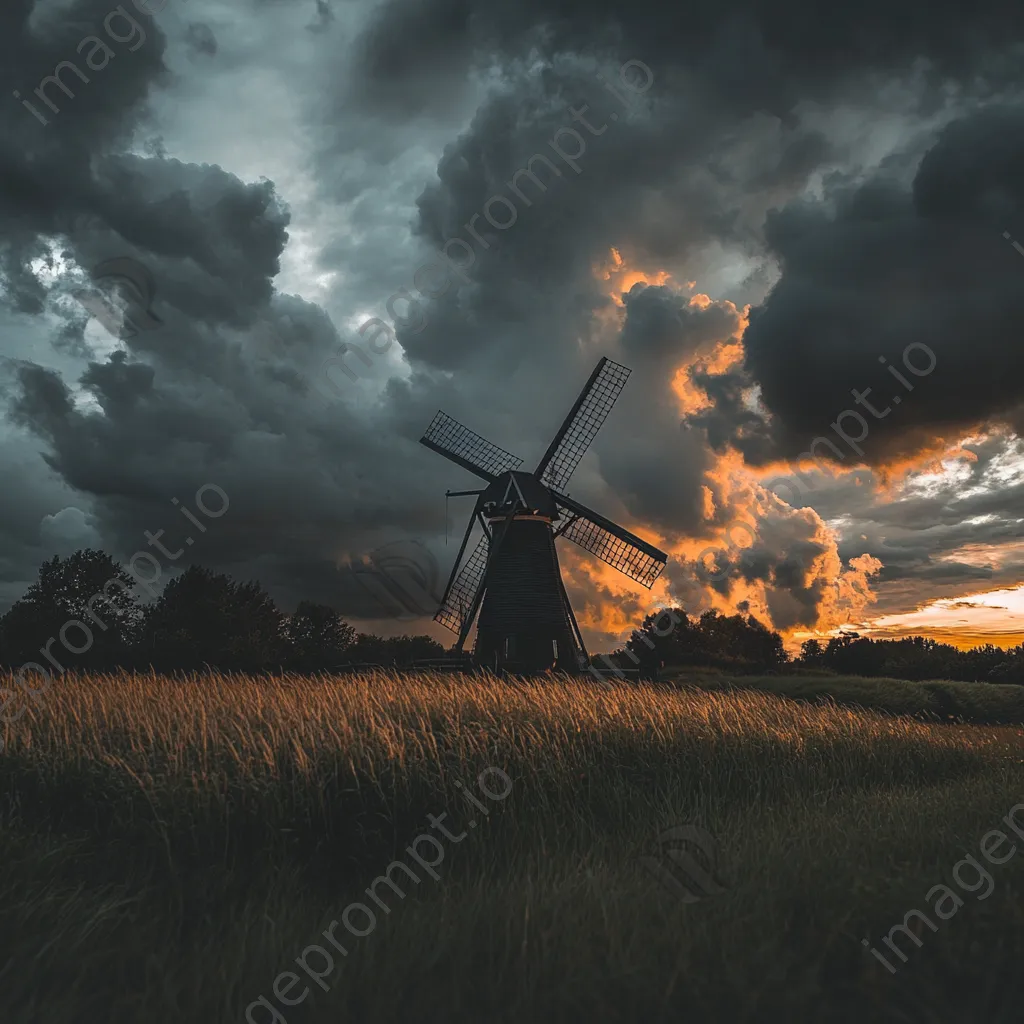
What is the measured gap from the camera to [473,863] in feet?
22.9

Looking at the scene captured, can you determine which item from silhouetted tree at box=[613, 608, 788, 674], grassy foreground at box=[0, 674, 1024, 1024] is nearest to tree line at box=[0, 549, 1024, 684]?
silhouetted tree at box=[613, 608, 788, 674]

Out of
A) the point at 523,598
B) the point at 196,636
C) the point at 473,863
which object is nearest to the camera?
the point at 473,863

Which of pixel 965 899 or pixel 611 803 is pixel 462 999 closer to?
pixel 965 899

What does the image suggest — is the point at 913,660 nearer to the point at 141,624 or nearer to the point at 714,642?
the point at 714,642

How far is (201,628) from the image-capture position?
3675cm

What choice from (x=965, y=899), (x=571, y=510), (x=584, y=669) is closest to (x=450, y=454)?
(x=571, y=510)

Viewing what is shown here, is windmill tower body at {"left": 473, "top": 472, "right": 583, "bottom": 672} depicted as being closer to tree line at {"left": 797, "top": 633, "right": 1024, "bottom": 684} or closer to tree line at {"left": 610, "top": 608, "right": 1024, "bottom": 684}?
tree line at {"left": 610, "top": 608, "right": 1024, "bottom": 684}

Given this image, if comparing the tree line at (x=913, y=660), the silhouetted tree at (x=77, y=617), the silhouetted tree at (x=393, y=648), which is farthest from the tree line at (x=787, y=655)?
the silhouetted tree at (x=77, y=617)

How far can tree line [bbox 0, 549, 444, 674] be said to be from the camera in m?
34.6

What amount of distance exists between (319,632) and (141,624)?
1137cm

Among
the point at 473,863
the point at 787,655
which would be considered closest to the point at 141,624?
the point at 473,863

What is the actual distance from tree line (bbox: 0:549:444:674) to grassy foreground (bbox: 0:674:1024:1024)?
940 inches

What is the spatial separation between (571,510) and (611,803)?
1884 cm

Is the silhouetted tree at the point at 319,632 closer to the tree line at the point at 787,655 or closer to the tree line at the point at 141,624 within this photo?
the tree line at the point at 141,624
